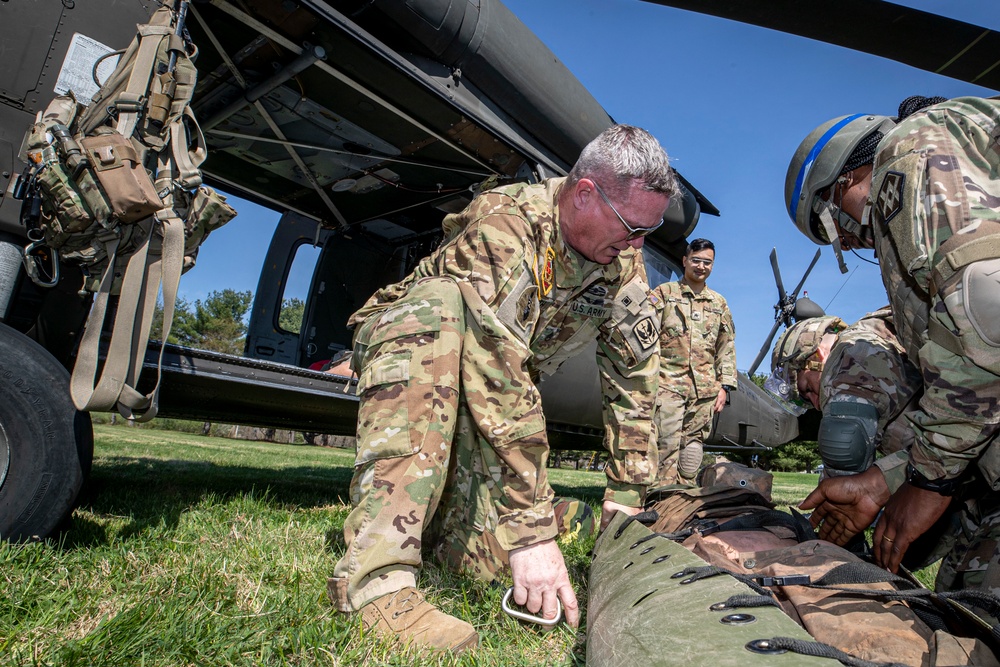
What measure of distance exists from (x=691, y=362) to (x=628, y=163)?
366 cm

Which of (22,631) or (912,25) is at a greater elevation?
(912,25)

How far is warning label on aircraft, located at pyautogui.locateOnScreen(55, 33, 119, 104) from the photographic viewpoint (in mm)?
2480

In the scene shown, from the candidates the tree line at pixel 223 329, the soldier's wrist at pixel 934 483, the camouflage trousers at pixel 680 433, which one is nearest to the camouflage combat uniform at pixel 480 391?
the soldier's wrist at pixel 934 483

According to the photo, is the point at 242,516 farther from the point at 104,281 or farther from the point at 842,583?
the point at 842,583

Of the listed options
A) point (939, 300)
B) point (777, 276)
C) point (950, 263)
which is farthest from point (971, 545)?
point (777, 276)

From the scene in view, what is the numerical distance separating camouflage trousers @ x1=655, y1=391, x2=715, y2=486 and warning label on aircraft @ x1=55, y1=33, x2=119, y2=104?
414 centimetres

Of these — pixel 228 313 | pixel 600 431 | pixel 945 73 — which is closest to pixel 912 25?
pixel 945 73

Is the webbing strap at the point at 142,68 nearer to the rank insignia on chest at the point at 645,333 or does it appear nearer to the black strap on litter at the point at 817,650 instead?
the rank insignia on chest at the point at 645,333

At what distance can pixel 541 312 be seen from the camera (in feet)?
8.65

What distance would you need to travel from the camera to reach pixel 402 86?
358cm

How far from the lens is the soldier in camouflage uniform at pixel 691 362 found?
5180mm

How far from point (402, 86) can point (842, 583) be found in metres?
3.24

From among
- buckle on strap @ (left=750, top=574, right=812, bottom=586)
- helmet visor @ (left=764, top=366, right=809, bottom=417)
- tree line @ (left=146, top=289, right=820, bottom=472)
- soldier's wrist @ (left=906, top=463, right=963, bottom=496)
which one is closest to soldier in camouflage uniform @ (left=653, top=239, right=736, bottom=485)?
helmet visor @ (left=764, top=366, right=809, bottom=417)

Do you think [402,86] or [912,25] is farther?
[402,86]
